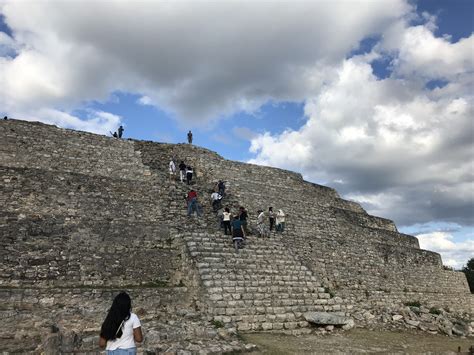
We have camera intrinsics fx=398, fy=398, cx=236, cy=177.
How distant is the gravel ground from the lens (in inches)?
377

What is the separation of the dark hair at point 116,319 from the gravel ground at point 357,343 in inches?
184

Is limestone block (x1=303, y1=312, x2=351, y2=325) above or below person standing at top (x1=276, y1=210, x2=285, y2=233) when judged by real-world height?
below

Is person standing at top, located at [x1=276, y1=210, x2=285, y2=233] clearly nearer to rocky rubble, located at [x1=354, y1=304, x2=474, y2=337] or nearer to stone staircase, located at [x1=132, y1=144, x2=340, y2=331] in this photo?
stone staircase, located at [x1=132, y1=144, x2=340, y2=331]

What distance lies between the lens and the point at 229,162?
858 inches

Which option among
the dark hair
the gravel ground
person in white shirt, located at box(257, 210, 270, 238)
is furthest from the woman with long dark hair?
person in white shirt, located at box(257, 210, 270, 238)

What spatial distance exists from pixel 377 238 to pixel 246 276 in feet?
42.4

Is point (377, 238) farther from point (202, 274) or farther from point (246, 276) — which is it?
point (202, 274)

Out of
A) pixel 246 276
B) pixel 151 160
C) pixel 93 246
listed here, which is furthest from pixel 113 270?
pixel 151 160

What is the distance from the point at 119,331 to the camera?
529cm

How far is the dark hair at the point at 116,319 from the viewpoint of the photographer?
5266 mm

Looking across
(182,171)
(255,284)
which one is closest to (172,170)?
(182,171)

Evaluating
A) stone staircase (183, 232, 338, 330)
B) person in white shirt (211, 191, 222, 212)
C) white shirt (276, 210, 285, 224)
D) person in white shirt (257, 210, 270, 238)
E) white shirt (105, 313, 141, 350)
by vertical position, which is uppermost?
person in white shirt (211, 191, 222, 212)

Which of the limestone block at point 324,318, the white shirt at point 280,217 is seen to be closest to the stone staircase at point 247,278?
the limestone block at point 324,318

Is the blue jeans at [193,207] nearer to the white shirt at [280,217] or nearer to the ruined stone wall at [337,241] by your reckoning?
the ruined stone wall at [337,241]
